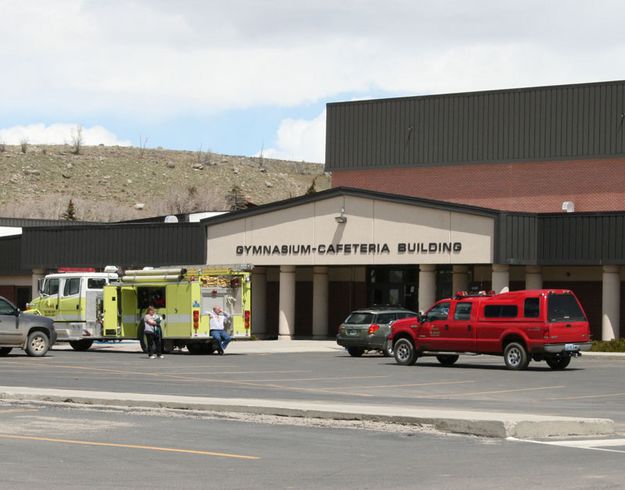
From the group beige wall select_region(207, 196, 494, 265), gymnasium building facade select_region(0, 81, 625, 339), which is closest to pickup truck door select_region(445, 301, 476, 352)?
gymnasium building facade select_region(0, 81, 625, 339)

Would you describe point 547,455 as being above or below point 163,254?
below

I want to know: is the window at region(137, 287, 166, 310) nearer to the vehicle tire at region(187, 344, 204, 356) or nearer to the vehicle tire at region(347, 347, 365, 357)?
the vehicle tire at region(187, 344, 204, 356)

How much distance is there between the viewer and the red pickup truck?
34531 mm

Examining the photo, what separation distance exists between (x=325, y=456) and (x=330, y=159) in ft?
173

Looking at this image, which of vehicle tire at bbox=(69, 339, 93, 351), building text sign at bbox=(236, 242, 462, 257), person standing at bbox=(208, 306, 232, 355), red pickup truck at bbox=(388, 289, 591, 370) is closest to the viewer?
red pickup truck at bbox=(388, 289, 591, 370)

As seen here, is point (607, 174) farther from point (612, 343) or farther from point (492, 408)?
point (492, 408)

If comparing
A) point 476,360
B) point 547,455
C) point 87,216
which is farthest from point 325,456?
point 87,216

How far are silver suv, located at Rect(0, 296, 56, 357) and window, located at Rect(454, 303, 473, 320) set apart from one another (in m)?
12.2

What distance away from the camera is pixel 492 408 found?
74.1 ft

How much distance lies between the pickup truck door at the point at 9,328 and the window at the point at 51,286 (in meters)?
8.35

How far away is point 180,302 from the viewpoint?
43.3 m

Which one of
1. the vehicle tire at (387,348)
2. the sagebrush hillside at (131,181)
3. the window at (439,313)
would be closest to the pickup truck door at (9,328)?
the vehicle tire at (387,348)

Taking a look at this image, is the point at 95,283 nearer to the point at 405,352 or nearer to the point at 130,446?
the point at 405,352

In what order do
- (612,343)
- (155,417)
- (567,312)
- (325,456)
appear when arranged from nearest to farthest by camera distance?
1. (325,456)
2. (155,417)
3. (567,312)
4. (612,343)
